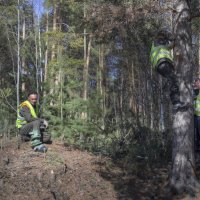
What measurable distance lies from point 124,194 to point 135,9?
3.74 metres

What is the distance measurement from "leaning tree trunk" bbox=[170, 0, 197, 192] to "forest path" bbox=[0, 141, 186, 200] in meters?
0.63

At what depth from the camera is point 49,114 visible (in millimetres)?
10703

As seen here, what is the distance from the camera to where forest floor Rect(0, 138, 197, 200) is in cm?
708

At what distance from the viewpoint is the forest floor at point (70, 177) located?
23.2 ft

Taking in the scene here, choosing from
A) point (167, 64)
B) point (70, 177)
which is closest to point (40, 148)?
point (70, 177)

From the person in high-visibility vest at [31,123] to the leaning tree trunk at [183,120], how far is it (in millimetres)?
3076

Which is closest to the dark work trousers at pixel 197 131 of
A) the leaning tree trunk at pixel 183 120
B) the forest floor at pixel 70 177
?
the forest floor at pixel 70 177

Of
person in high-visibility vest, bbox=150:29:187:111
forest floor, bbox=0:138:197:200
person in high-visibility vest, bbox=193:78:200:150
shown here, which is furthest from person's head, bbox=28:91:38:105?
person in high-visibility vest, bbox=193:78:200:150

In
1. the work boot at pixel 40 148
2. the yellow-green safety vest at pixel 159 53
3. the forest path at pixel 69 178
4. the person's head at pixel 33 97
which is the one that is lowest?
the forest path at pixel 69 178

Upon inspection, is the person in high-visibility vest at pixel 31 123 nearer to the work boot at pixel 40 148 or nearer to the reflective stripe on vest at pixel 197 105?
the work boot at pixel 40 148

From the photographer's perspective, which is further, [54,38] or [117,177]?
[54,38]

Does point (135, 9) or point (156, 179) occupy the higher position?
point (135, 9)

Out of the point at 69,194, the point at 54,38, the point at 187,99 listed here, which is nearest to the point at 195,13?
→ the point at 187,99

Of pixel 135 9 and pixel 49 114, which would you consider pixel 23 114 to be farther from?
pixel 135 9
